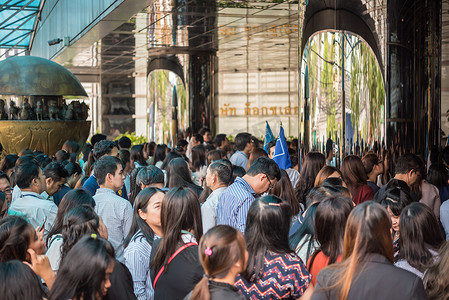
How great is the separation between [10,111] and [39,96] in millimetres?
686

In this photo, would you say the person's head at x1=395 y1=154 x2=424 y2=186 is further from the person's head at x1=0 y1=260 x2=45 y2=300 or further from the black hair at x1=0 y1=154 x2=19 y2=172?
the black hair at x1=0 y1=154 x2=19 y2=172

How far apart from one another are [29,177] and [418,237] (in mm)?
3927

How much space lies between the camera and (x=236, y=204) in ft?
19.7

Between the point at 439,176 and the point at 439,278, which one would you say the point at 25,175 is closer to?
the point at 439,278

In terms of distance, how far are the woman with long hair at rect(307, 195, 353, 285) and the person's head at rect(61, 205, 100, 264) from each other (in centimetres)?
141

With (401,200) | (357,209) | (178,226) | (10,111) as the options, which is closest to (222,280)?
(357,209)

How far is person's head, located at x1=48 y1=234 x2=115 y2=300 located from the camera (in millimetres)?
3467

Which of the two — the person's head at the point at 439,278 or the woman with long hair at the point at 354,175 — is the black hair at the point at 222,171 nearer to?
the woman with long hair at the point at 354,175

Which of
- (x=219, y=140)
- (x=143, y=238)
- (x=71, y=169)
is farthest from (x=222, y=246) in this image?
(x=219, y=140)

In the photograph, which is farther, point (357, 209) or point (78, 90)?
point (78, 90)

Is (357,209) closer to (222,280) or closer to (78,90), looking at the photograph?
(222,280)

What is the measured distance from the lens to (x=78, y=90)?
613 inches

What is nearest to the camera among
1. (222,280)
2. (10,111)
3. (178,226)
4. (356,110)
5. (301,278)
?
(222,280)

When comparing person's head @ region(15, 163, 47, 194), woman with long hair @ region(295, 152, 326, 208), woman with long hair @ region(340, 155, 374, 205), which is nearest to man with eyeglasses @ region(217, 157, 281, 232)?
woman with long hair @ region(295, 152, 326, 208)
